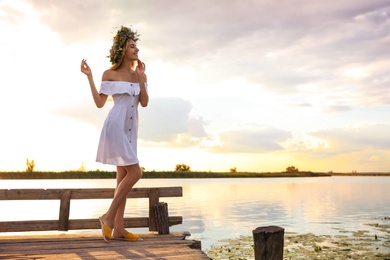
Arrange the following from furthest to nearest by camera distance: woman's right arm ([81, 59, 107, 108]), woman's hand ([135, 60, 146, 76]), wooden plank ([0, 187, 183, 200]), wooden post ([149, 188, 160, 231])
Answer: wooden post ([149, 188, 160, 231]) → wooden plank ([0, 187, 183, 200]) → woman's hand ([135, 60, 146, 76]) → woman's right arm ([81, 59, 107, 108])

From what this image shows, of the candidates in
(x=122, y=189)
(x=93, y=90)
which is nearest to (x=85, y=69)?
(x=93, y=90)

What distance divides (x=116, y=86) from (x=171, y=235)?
2.62m

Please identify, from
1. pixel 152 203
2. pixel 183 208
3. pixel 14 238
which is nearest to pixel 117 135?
pixel 152 203

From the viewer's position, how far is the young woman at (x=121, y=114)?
6.87m

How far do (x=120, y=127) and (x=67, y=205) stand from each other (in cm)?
221

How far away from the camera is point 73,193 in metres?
8.23

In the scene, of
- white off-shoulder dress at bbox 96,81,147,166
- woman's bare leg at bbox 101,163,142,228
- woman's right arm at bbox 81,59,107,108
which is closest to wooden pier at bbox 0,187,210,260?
woman's bare leg at bbox 101,163,142,228

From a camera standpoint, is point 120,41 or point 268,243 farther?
point 120,41

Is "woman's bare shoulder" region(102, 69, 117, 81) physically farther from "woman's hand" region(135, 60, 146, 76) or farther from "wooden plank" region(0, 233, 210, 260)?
"wooden plank" region(0, 233, 210, 260)

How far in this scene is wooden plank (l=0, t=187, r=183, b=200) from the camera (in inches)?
315

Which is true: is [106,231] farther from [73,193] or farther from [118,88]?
[118,88]

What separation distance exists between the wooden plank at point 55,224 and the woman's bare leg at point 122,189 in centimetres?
106

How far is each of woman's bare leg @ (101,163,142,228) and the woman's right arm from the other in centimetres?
102

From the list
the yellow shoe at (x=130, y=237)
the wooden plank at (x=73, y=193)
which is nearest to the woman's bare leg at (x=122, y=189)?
the yellow shoe at (x=130, y=237)
